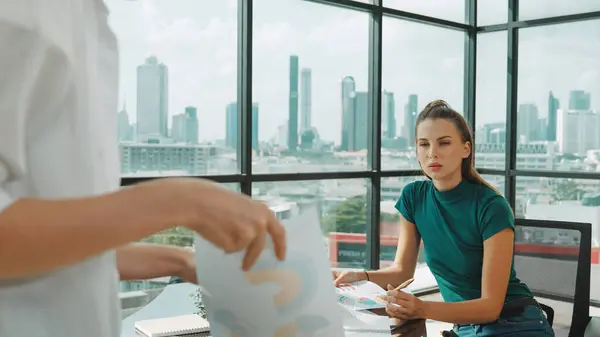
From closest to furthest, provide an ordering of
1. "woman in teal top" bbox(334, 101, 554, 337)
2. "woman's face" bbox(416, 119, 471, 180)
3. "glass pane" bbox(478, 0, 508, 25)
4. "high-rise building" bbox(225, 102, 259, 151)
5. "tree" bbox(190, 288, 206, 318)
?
"tree" bbox(190, 288, 206, 318) → "woman in teal top" bbox(334, 101, 554, 337) → "woman's face" bbox(416, 119, 471, 180) → "high-rise building" bbox(225, 102, 259, 151) → "glass pane" bbox(478, 0, 508, 25)

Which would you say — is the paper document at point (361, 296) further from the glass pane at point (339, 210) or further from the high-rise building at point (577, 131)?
the high-rise building at point (577, 131)

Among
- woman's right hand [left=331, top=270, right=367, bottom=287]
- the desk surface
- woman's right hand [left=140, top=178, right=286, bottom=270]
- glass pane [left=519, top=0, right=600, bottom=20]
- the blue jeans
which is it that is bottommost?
the blue jeans

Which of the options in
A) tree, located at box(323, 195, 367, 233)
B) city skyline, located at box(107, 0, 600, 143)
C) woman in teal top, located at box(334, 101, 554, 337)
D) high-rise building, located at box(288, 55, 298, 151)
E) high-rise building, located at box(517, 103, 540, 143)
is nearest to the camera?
woman in teal top, located at box(334, 101, 554, 337)

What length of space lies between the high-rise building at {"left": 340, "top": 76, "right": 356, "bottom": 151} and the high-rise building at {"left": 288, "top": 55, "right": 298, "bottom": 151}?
414 mm

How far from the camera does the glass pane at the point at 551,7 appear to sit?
4609 millimetres

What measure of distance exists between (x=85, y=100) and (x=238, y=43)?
3141mm

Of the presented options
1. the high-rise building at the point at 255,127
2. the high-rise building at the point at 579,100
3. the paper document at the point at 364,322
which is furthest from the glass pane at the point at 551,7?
the paper document at the point at 364,322

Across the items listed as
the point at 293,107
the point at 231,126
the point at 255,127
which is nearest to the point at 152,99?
the point at 231,126

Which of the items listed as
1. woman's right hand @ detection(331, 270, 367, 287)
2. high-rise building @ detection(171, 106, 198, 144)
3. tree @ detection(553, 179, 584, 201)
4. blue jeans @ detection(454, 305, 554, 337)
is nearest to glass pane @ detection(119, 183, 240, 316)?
woman's right hand @ detection(331, 270, 367, 287)

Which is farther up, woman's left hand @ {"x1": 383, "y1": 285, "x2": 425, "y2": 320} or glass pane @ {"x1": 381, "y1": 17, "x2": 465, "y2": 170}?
glass pane @ {"x1": 381, "y1": 17, "x2": 465, "y2": 170}

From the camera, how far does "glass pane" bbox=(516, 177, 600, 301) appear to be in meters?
4.61

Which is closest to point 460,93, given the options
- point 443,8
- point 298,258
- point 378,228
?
point 443,8

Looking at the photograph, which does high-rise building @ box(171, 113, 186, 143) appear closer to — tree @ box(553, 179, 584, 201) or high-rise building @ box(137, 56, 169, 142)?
high-rise building @ box(137, 56, 169, 142)

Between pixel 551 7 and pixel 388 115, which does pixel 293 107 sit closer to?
pixel 388 115
